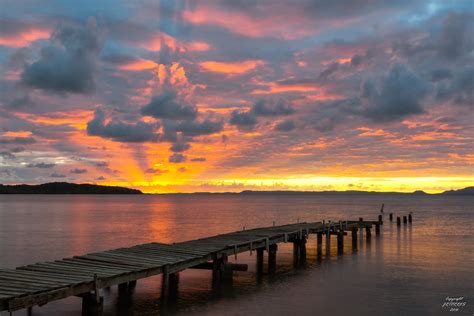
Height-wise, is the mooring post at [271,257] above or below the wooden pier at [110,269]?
below

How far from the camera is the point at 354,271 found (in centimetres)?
3033

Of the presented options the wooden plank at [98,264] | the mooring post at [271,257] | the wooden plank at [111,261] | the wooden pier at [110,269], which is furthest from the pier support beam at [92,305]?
the mooring post at [271,257]

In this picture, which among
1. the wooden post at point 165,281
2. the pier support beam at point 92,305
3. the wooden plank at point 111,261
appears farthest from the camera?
the wooden post at point 165,281

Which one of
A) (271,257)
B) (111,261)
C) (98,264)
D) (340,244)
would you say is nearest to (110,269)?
(98,264)

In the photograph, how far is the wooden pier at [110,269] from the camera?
14.4m

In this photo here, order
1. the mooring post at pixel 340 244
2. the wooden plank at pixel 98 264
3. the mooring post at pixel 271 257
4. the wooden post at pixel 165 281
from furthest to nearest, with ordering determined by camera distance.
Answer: the mooring post at pixel 340 244 → the mooring post at pixel 271 257 → the wooden post at pixel 165 281 → the wooden plank at pixel 98 264

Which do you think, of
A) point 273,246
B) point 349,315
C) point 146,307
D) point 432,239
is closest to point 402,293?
point 349,315

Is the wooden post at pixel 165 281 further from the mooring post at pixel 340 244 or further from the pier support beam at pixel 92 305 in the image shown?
the mooring post at pixel 340 244

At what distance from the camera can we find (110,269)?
17.9 metres

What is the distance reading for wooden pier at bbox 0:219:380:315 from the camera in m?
14.4

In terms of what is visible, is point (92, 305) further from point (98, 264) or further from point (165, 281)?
point (165, 281)

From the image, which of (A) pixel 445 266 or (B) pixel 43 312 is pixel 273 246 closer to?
(A) pixel 445 266

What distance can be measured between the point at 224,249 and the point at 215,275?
4.46ft

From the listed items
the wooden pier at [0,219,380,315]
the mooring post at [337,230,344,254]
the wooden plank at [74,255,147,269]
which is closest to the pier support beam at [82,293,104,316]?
the wooden pier at [0,219,380,315]
